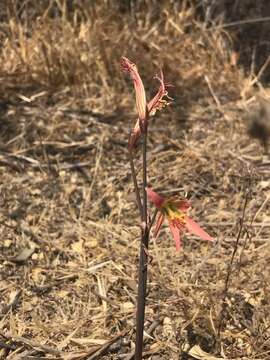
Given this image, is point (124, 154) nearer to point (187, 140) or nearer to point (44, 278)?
point (187, 140)

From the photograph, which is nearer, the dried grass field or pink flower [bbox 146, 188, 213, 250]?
pink flower [bbox 146, 188, 213, 250]

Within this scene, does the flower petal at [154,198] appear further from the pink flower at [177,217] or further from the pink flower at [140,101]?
the pink flower at [140,101]

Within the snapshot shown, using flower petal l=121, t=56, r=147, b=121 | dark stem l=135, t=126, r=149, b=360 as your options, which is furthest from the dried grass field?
flower petal l=121, t=56, r=147, b=121

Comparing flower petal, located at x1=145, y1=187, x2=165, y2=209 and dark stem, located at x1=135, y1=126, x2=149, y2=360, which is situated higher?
flower petal, located at x1=145, y1=187, x2=165, y2=209

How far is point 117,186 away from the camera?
8.10ft

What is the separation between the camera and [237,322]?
195cm

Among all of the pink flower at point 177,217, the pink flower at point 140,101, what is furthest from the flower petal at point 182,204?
the pink flower at point 140,101

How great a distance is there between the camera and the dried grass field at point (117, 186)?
6.31 ft

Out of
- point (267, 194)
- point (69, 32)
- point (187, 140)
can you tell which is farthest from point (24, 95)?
point (267, 194)

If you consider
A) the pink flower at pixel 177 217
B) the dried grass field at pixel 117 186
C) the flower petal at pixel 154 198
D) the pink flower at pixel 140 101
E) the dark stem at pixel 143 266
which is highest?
the pink flower at pixel 140 101

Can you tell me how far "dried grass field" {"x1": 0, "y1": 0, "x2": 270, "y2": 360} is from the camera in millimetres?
1922

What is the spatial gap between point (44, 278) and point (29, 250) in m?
0.13

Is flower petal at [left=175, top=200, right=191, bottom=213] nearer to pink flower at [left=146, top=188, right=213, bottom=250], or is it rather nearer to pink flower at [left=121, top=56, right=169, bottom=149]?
pink flower at [left=146, top=188, right=213, bottom=250]

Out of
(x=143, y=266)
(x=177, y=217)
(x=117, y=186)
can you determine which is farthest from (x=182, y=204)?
(x=117, y=186)
